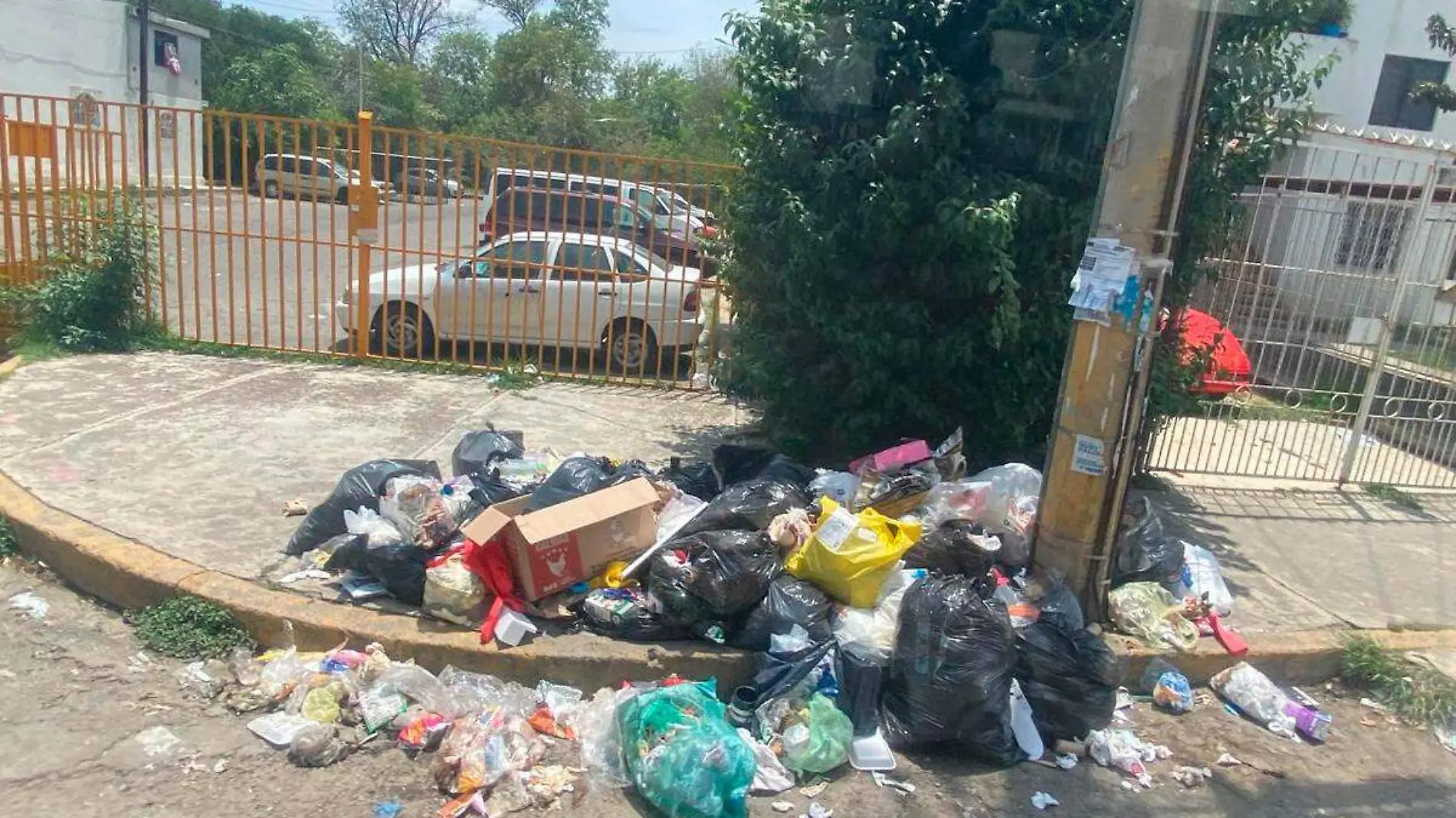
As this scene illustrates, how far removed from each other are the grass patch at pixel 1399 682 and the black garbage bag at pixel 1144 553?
2.77 ft

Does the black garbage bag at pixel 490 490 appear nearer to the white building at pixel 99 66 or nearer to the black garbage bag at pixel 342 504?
the black garbage bag at pixel 342 504

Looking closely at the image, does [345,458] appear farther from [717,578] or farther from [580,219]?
[580,219]

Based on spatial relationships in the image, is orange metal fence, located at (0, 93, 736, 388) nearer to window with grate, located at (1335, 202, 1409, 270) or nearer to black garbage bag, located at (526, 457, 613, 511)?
black garbage bag, located at (526, 457, 613, 511)

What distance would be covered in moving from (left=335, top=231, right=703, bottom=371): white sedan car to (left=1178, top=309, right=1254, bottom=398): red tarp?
3.91m

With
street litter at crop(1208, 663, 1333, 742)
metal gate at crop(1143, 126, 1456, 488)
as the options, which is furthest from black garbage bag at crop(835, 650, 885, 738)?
metal gate at crop(1143, 126, 1456, 488)

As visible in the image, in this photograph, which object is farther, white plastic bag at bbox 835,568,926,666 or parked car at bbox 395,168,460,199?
parked car at bbox 395,168,460,199

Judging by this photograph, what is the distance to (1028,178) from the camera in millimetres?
5637

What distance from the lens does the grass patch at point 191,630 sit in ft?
13.9

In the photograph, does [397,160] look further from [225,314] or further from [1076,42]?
[1076,42]

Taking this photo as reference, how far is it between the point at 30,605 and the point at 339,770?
1944mm

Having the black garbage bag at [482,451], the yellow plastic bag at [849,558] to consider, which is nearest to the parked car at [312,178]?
the black garbage bag at [482,451]

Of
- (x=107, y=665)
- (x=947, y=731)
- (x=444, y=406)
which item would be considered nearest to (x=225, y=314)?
(x=444, y=406)

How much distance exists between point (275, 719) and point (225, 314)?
913cm

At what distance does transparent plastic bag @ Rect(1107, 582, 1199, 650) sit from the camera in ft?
15.5
